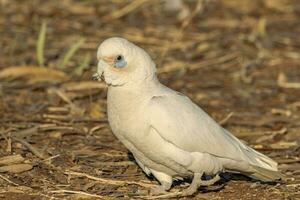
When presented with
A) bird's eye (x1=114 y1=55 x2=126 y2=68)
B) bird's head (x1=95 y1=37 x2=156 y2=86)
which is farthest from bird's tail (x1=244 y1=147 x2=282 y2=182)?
bird's eye (x1=114 y1=55 x2=126 y2=68)

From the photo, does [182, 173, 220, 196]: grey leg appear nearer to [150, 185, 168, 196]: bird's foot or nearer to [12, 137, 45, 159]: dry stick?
[150, 185, 168, 196]: bird's foot

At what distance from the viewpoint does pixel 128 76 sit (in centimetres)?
515

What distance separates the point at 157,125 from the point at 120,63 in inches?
18.1

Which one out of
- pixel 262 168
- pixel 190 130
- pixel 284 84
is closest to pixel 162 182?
pixel 190 130

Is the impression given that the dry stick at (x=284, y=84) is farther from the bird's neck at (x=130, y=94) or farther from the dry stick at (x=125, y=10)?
the bird's neck at (x=130, y=94)

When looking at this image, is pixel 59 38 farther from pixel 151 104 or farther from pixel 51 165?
pixel 151 104

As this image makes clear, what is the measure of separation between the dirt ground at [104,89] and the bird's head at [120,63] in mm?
797

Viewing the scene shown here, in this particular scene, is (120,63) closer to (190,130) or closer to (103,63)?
(103,63)

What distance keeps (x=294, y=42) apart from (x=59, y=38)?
291 cm

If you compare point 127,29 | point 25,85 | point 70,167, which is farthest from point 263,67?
point 70,167

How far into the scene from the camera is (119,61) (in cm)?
511

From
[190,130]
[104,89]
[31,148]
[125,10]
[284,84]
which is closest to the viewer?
[190,130]

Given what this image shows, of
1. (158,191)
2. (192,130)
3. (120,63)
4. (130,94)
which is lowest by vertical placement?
(158,191)

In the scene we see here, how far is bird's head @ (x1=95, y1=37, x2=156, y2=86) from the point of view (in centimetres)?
508
